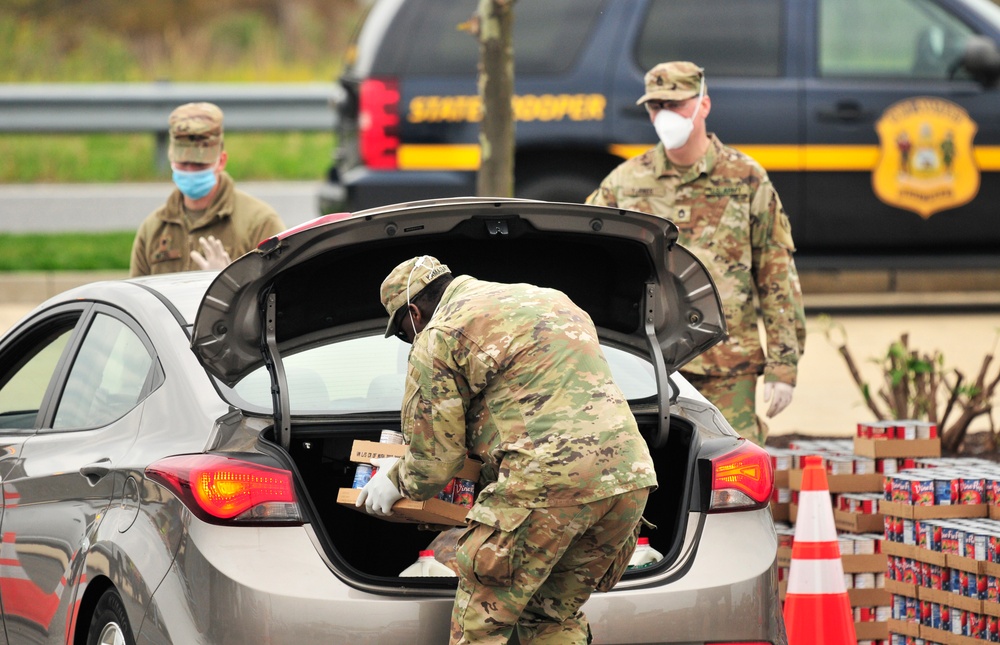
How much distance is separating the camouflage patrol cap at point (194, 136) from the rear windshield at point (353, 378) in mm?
2543

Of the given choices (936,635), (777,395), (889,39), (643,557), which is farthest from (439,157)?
(643,557)

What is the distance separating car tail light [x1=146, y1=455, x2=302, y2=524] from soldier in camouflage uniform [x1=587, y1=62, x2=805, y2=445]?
8.57 feet

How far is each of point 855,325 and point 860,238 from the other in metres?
0.77

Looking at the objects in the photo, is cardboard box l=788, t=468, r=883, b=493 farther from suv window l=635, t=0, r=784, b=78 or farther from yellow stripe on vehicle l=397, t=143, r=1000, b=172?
suv window l=635, t=0, r=784, b=78

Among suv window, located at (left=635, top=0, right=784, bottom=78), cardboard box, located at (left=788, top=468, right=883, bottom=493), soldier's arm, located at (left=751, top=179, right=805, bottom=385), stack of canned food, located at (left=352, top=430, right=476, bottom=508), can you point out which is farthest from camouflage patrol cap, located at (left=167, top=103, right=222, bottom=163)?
suv window, located at (left=635, top=0, right=784, bottom=78)

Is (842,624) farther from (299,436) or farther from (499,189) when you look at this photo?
(499,189)

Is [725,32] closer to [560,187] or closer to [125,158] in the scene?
[560,187]

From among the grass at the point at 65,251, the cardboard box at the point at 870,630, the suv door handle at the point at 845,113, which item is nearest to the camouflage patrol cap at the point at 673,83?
the cardboard box at the point at 870,630

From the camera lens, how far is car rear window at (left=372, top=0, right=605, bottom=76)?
10.7 m

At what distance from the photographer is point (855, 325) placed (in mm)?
11539

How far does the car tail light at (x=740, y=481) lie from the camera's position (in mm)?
4051

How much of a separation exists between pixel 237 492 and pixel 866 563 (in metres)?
2.73

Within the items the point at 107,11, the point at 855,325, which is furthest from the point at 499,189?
the point at 107,11

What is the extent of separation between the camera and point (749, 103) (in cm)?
1084
